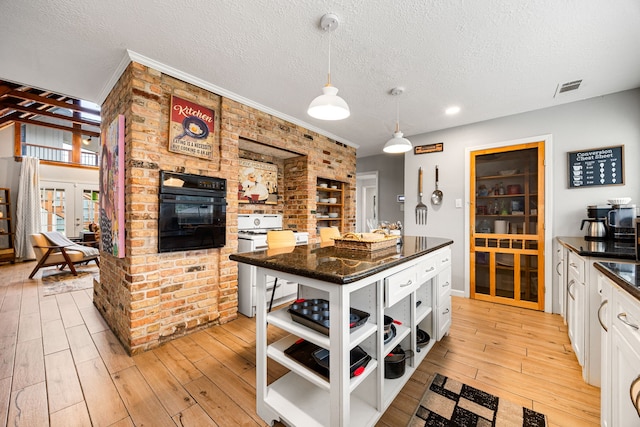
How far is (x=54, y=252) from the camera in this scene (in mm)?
4531

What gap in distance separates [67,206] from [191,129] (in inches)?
271

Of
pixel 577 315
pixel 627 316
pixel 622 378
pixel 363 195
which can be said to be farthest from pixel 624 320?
pixel 363 195

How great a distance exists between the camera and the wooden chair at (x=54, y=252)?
4383mm

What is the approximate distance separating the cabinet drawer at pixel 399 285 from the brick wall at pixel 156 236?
1913 mm

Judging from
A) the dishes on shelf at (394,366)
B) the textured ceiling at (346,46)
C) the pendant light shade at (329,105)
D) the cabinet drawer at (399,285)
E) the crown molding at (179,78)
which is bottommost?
the dishes on shelf at (394,366)

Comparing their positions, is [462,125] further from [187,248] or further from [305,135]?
[187,248]

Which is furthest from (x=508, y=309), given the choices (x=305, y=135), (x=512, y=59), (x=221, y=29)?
(x=221, y=29)

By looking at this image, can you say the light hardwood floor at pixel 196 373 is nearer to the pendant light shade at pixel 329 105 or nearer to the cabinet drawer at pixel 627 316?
the cabinet drawer at pixel 627 316

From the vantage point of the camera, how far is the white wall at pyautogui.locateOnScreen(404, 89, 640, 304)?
2697 mm

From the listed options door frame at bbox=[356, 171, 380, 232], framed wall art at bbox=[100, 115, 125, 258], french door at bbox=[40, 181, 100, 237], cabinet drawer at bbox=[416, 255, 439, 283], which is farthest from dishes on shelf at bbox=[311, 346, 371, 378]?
french door at bbox=[40, 181, 100, 237]

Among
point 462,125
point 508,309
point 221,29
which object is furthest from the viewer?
point 462,125

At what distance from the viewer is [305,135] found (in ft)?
12.4

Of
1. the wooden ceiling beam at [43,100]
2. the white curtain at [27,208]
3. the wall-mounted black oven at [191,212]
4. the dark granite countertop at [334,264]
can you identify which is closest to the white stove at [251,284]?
the wall-mounted black oven at [191,212]

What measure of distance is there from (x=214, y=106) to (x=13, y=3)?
54.0 inches
